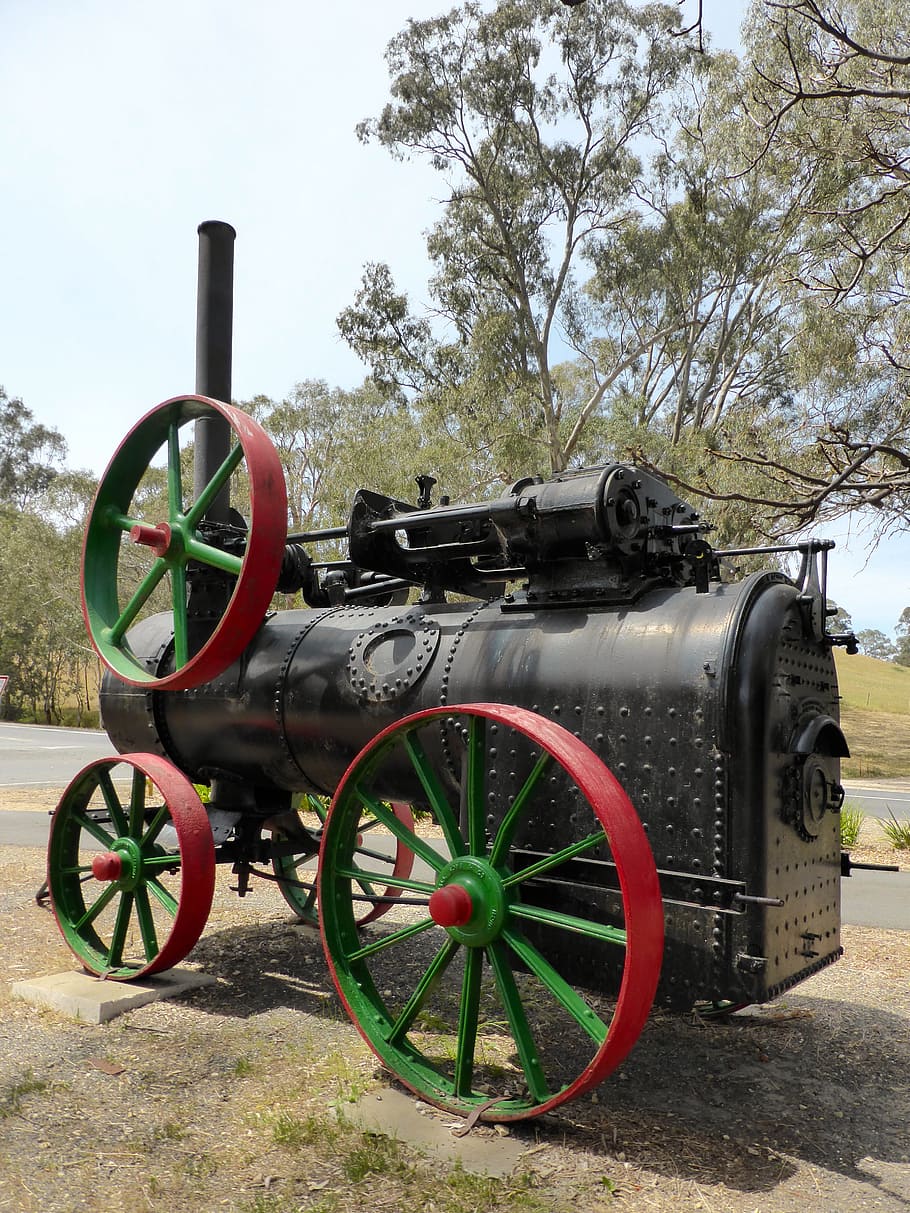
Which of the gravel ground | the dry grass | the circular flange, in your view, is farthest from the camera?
the dry grass

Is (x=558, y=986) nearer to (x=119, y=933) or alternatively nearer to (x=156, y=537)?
(x=119, y=933)

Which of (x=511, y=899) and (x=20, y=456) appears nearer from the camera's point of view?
(x=511, y=899)

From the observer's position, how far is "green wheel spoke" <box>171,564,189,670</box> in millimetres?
4398

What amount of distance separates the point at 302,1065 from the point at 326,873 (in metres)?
0.81

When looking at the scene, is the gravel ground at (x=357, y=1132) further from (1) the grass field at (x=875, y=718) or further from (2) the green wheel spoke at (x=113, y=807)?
(1) the grass field at (x=875, y=718)

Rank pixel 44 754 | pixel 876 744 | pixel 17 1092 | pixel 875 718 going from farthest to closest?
pixel 875 718
pixel 876 744
pixel 44 754
pixel 17 1092

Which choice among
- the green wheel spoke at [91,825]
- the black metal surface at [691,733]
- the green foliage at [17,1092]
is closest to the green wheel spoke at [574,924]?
the black metal surface at [691,733]

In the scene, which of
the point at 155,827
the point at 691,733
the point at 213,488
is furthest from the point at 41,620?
the point at 691,733

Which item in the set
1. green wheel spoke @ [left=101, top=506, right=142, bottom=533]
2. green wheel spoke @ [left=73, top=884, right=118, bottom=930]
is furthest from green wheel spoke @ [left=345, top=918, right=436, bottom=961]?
green wheel spoke @ [left=101, top=506, right=142, bottom=533]

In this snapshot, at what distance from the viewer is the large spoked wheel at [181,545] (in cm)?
396

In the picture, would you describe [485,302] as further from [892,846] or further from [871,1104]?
[871,1104]

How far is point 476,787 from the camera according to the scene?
3285mm

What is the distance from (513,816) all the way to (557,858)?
215mm

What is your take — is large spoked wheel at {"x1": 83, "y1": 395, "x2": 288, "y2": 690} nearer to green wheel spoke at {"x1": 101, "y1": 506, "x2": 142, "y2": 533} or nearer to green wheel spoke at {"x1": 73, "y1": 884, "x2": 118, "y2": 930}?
green wheel spoke at {"x1": 101, "y1": 506, "x2": 142, "y2": 533}
